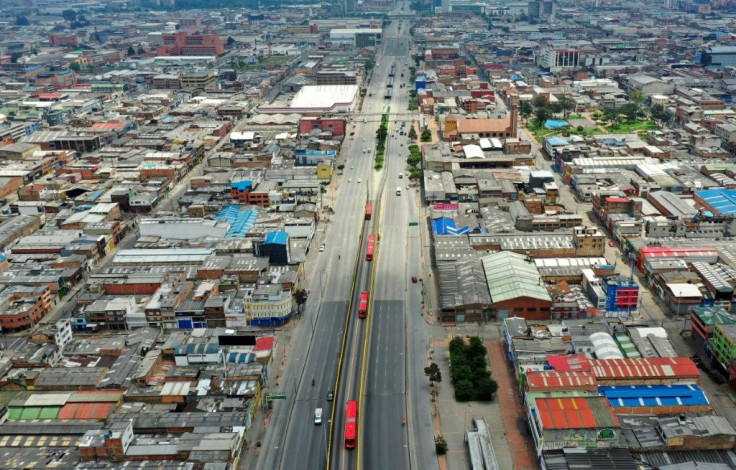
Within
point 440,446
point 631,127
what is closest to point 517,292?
point 440,446

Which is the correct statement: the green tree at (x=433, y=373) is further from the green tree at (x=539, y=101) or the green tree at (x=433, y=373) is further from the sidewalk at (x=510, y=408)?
the green tree at (x=539, y=101)

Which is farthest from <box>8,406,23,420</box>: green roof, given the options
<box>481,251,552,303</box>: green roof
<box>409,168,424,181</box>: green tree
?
<box>409,168,424,181</box>: green tree

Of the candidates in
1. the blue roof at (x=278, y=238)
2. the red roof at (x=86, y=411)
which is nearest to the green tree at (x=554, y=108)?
the blue roof at (x=278, y=238)

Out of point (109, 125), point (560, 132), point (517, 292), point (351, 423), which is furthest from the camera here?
point (109, 125)

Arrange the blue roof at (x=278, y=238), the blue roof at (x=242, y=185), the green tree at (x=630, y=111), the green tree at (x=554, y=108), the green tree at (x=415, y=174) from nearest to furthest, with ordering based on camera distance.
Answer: the blue roof at (x=278, y=238), the blue roof at (x=242, y=185), the green tree at (x=415, y=174), the green tree at (x=630, y=111), the green tree at (x=554, y=108)

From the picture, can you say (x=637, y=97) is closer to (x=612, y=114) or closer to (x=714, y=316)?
(x=612, y=114)

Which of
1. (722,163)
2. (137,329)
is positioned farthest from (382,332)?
(722,163)

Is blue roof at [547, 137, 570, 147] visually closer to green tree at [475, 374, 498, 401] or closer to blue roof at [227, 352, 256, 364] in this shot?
green tree at [475, 374, 498, 401]

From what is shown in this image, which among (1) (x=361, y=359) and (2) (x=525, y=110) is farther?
(2) (x=525, y=110)
